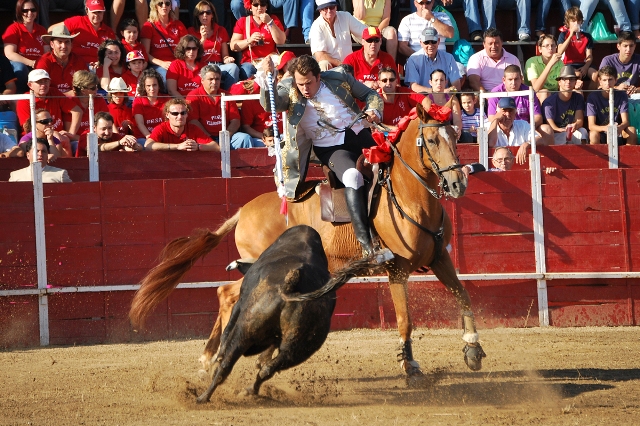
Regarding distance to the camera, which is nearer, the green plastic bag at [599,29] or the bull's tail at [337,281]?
the bull's tail at [337,281]

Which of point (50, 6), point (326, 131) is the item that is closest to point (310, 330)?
point (326, 131)

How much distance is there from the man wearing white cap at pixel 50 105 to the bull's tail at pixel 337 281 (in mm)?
5624

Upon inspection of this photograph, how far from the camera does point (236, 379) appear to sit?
21.7ft

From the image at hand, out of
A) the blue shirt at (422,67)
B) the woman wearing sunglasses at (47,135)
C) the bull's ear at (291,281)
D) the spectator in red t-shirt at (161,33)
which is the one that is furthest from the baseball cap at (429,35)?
the bull's ear at (291,281)

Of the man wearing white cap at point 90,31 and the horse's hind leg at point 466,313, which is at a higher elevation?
the man wearing white cap at point 90,31

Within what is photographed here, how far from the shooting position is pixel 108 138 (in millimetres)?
10133

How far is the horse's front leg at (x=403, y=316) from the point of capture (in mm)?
6688

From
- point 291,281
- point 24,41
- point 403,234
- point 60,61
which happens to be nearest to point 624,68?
point 403,234

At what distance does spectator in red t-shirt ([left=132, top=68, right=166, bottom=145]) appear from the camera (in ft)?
34.2

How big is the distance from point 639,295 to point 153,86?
5.73m

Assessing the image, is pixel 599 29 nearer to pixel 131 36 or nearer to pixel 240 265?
pixel 131 36

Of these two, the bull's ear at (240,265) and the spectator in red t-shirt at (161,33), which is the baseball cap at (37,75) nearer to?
the spectator in red t-shirt at (161,33)

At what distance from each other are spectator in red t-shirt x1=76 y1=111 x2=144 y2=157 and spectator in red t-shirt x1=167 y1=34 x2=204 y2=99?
3.86ft

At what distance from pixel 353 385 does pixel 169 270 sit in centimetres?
174
